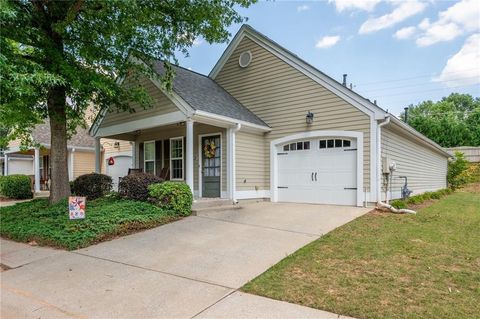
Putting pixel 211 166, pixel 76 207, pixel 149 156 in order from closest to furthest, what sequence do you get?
pixel 76 207 → pixel 211 166 → pixel 149 156

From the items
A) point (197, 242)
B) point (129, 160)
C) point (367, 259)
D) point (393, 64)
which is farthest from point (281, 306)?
point (393, 64)

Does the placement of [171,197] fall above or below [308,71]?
below

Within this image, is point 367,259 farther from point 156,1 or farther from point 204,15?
point 156,1

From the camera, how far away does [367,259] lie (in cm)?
490

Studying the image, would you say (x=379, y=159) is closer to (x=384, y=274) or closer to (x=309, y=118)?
(x=309, y=118)

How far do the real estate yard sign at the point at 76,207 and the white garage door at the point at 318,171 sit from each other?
21.6 ft

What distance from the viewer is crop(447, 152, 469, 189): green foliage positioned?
66.6ft

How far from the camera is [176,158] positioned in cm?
1224

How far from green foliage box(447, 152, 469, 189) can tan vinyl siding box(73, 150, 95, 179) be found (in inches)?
913

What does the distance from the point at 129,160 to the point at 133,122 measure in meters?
7.43

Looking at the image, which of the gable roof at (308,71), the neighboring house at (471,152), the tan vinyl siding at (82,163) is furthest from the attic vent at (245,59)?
the neighboring house at (471,152)

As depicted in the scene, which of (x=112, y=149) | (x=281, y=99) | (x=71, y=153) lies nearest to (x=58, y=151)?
(x=281, y=99)

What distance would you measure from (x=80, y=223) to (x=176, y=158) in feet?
19.1

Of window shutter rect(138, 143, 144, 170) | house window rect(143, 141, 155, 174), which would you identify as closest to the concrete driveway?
house window rect(143, 141, 155, 174)
